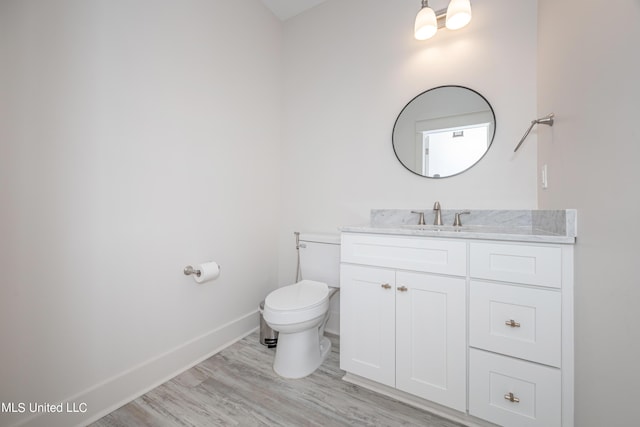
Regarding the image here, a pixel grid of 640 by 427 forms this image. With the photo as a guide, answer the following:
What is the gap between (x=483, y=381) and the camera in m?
1.15

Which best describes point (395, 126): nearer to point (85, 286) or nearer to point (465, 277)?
point (465, 277)

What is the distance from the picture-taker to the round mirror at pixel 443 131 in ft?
5.30

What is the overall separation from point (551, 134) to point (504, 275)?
0.74m

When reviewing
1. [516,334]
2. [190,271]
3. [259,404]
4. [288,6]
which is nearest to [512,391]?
[516,334]

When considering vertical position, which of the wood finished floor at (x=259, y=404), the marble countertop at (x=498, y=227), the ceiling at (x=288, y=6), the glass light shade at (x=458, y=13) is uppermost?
the ceiling at (x=288, y=6)

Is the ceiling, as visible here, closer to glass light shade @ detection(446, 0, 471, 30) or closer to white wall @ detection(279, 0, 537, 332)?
white wall @ detection(279, 0, 537, 332)

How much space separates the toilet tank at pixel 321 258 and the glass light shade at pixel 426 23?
1.45 meters

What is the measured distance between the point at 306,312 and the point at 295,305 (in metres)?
0.08

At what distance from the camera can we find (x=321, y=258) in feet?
6.36

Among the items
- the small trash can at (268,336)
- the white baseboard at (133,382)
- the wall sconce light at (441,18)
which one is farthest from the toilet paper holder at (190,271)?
the wall sconce light at (441,18)

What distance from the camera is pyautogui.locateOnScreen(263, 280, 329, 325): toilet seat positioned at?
147cm

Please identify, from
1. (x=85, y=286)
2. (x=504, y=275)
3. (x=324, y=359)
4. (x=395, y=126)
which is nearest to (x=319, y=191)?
(x=395, y=126)

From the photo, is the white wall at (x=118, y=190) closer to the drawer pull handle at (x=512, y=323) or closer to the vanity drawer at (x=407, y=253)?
the vanity drawer at (x=407, y=253)

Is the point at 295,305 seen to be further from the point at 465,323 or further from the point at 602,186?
the point at 602,186
